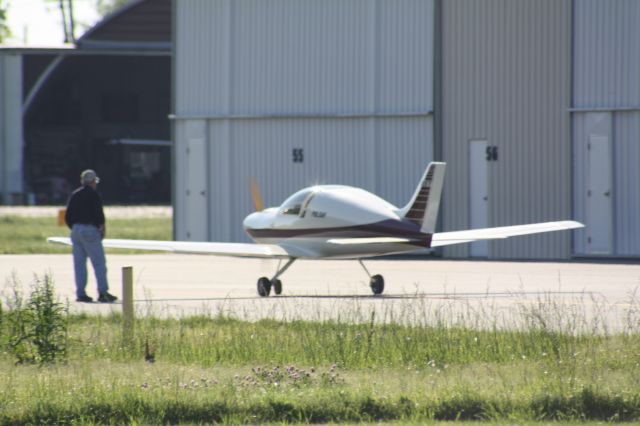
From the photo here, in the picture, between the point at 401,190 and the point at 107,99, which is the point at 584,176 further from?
the point at 107,99

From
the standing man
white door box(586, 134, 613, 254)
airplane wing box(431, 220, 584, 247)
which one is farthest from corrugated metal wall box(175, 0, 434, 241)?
the standing man

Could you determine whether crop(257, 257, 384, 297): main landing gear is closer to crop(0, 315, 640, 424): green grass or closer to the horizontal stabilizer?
the horizontal stabilizer

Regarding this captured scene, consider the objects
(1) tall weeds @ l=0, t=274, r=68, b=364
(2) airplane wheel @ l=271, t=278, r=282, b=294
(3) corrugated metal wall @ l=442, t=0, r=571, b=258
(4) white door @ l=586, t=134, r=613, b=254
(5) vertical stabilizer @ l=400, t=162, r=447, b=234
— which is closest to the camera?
(1) tall weeds @ l=0, t=274, r=68, b=364

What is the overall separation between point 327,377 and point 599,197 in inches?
748

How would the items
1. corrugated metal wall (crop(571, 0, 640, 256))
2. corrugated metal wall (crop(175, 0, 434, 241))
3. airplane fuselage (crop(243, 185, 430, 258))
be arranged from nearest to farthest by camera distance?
airplane fuselage (crop(243, 185, 430, 258))
corrugated metal wall (crop(571, 0, 640, 256))
corrugated metal wall (crop(175, 0, 434, 241))

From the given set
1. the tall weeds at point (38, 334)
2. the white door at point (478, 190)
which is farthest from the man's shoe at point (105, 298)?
the white door at point (478, 190)

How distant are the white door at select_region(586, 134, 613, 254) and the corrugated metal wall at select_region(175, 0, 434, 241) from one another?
4.12m

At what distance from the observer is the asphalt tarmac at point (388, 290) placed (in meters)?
15.8

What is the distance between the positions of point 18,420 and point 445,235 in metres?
11.9

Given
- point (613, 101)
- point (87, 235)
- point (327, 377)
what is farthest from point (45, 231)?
point (327, 377)

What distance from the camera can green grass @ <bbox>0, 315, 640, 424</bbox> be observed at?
1020 centimetres

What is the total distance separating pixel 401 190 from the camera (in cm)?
3123

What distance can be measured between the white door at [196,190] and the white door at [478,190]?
25.7 ft

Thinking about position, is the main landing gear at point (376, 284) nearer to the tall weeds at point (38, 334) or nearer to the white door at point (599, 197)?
the tall weeds at point (38, 334)
